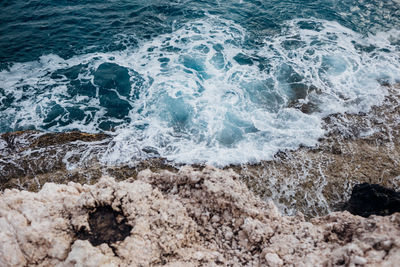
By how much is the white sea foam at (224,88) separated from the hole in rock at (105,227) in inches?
168

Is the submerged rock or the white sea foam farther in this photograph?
the white sea foam

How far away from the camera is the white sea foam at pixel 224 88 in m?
9.07

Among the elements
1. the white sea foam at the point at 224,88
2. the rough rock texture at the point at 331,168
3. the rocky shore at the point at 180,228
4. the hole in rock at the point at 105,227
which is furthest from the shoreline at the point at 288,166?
the hole in rock at the point at 105,227

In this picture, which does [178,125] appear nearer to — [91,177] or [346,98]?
[91,177]

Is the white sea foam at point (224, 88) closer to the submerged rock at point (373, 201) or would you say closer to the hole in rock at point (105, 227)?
the submerged rock at point (373, 201)

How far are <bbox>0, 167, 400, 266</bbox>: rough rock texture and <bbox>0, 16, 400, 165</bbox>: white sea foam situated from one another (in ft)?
12.7

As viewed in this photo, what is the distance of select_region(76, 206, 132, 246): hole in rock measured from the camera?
365cm

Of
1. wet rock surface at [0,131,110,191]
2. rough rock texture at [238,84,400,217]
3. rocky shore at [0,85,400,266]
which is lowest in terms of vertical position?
wet rock surface at [0,131,110,191]

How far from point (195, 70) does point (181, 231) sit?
10431 millimetres

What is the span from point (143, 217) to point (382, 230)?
3.36m

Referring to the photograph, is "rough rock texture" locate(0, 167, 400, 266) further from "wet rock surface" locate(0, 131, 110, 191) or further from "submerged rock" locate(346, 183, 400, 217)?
"wet rock surface" locate(0, 131, 110, 191)

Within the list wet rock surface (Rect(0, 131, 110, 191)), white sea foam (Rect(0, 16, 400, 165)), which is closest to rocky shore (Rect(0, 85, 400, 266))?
wet rock surface (Rect(0, 131, 110, 191))

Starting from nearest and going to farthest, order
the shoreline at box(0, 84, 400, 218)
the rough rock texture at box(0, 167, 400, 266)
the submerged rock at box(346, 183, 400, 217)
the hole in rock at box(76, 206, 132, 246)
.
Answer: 1. the rough rock texture at box(0, 167, 400, 266)
2. the hole in rock at box(76, 206, 132, 246)
3. the submerged rock at box(346, 183, 400, 217)
4. the shoreline at box(0, 84, 400, 218)

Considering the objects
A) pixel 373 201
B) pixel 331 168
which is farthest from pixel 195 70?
pixel 373 201
